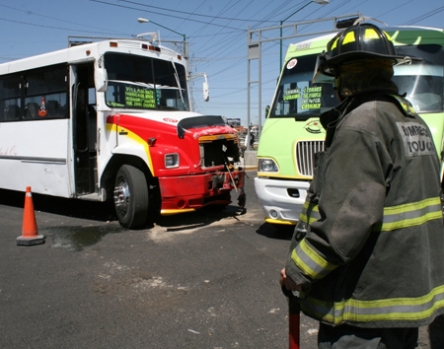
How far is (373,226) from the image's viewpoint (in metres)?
1.83

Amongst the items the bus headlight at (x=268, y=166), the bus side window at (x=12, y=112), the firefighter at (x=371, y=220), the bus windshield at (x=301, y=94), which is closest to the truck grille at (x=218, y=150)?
the bus windshield at (x=301, y=94)

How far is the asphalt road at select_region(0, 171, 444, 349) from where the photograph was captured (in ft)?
11.8

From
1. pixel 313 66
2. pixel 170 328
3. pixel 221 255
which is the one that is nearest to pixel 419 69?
pixel 313 66

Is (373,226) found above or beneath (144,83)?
beneath

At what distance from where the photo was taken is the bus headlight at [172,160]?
270 inches

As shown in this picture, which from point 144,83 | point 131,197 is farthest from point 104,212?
point 144,83

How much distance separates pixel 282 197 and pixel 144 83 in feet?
11.7

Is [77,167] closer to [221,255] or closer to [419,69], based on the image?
[221,255]

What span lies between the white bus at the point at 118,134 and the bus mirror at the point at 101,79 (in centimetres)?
2

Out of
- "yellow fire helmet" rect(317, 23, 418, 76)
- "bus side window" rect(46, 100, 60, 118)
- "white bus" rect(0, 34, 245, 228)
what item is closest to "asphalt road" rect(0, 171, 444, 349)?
"white bus" rect(0, 34, 245, 228)

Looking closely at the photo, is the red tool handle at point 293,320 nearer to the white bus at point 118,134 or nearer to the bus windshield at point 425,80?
the bus windshield at point 425,80

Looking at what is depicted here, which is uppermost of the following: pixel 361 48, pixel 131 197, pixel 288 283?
pixel 361 48

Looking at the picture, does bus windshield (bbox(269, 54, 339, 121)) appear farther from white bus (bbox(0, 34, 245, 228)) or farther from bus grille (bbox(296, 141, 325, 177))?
white bus (bbox(0, 34, 245, 228))

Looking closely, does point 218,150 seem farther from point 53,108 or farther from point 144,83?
point 53,108
